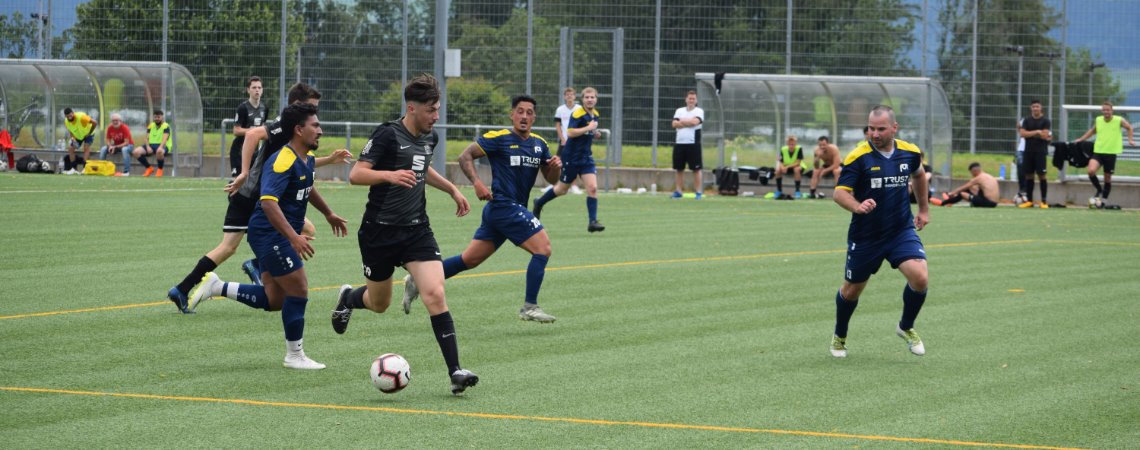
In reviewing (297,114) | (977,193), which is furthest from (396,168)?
(977,193)

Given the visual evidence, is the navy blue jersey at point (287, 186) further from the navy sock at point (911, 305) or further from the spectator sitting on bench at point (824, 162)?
the spectator sitting on bench at point (824, 162)

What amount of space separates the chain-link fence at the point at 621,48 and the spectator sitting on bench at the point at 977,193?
106 inches

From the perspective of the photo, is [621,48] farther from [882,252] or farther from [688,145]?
[882,252]

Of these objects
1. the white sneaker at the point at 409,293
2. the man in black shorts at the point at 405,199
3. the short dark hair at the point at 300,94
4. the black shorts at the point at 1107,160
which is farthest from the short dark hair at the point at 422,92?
the black shorts at the point at 1107,160

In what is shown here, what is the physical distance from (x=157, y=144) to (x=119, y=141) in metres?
0.89

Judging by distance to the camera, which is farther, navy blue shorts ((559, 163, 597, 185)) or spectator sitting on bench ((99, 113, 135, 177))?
spectator sitting on bench ((99, 113, 135, 177))

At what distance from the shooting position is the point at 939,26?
1210 inches

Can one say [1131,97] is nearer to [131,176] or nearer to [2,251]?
[131,176]

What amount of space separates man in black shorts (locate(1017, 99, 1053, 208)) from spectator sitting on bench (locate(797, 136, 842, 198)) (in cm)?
358

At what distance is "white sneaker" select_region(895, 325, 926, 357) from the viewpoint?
922 centimetres

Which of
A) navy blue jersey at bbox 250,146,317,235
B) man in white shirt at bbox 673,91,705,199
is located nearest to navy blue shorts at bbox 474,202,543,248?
navy blue jersey at bbox 250,146,317,235

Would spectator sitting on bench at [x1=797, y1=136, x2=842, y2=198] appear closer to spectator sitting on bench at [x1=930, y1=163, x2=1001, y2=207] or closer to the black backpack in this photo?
the black backpack

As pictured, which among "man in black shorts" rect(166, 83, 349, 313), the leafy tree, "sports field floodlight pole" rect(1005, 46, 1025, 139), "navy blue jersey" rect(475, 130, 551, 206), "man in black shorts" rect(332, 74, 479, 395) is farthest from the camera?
the leafy tree

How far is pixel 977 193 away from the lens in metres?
27.4
